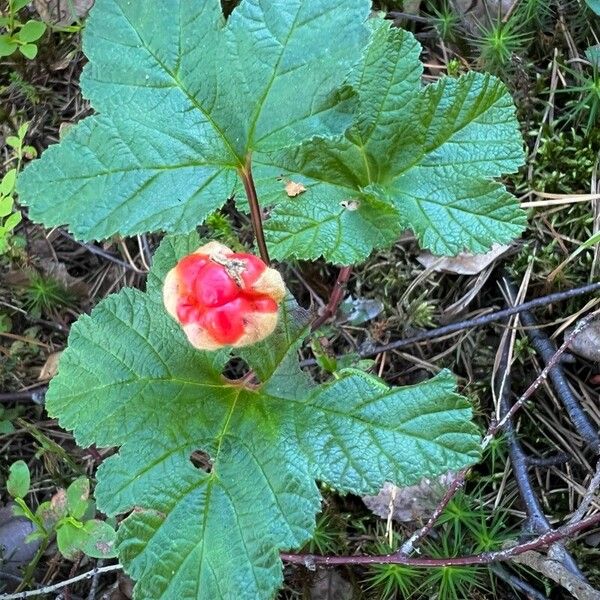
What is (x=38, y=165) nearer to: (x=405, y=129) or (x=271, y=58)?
(x=271, y=58)

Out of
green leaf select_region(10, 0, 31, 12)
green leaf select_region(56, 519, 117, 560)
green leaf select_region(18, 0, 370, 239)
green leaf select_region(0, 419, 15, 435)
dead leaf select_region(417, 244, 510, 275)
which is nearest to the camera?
green leaf select_region(18, 0, 370, 239)

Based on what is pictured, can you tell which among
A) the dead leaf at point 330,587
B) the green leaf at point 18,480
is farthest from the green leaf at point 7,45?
the dead leaf at point 330,587

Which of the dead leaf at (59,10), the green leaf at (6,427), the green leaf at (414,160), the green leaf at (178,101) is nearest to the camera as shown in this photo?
the green leaf at (178,101)

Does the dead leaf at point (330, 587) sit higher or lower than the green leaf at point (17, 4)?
lower

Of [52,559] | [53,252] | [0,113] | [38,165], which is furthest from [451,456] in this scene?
[0,113]

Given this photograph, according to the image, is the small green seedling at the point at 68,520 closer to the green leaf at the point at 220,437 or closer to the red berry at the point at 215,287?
the green leaf at the point at 220,437

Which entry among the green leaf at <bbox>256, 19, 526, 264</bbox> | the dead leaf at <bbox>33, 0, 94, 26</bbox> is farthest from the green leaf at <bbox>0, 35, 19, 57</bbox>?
the green leaf at <bbox>256, 19, 526, 264</bbox>

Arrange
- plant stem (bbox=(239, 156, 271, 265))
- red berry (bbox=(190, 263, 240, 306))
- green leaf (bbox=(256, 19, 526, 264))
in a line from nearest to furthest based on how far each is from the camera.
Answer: red berry (bbox=(190, 263, 240, 306)) → plant stem (bbox=(239, 156, 271, 265)) → green leaf (bbox=(256, 19, 526, 264))

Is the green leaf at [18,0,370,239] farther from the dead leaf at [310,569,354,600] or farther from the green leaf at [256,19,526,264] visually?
the dead leaf at [310,569,354,600]
